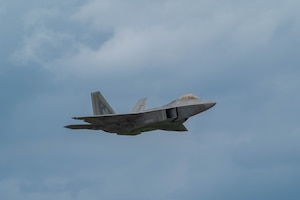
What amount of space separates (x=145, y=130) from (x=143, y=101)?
7.71 meters

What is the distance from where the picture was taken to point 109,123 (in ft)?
327

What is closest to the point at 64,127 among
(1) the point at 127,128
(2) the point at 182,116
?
(1) the point at 127,128

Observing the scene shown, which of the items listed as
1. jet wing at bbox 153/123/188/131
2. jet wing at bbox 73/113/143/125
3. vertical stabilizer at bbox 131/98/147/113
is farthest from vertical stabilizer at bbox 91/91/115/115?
jet wing at bbox 153/123/188/131

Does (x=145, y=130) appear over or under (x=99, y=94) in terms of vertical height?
under

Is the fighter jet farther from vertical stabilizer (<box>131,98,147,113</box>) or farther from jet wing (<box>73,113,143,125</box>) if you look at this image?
vertical stabilizer (<box>131,98,147,113</box>)

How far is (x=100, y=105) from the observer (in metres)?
105

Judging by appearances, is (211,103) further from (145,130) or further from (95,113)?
(95,113)

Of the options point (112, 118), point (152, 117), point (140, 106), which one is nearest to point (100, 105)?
point (140, 106)

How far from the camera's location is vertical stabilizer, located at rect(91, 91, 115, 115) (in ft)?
345

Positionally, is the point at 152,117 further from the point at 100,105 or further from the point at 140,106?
the point at 100,105

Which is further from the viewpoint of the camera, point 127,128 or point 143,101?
point 143,101

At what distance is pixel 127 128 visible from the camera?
327ft

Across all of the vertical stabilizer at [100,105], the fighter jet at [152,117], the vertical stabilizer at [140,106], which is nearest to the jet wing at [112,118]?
the fighter jet at [152,117]

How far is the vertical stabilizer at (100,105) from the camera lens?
105 m
